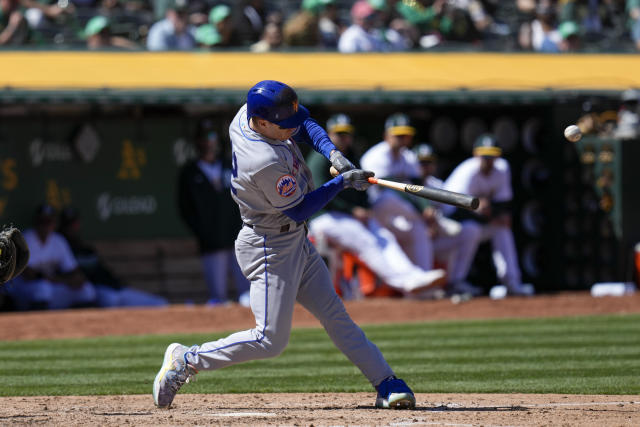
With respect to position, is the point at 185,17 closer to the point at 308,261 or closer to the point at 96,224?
the point at 96,224

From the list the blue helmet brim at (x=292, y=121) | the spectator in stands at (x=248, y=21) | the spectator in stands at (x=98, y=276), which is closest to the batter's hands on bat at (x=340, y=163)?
the blue helmet brim at (x=292, y=121)

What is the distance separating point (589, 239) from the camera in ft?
42.3

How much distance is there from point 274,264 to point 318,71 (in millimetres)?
7352

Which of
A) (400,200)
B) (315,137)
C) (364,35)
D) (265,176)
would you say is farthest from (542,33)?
(265,176)

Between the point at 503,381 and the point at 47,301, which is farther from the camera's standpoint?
the point at 47,301

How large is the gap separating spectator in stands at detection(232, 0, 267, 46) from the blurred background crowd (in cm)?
1

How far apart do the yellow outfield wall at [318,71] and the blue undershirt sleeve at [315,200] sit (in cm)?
672

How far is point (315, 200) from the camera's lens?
17.3 feet

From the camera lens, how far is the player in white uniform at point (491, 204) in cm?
1202

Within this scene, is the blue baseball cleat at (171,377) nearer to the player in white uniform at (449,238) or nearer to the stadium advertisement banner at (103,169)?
the player in white uniform at (449,238)

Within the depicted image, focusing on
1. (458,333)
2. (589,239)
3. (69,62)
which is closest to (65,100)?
(69,62)

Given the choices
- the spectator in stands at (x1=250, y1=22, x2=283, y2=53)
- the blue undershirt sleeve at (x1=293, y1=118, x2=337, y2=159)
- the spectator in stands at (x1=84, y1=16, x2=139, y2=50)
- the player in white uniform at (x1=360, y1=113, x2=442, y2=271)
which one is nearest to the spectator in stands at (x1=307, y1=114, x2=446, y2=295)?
the player in white uniform at (x1=360, y1=113, x2=442, y2=271)

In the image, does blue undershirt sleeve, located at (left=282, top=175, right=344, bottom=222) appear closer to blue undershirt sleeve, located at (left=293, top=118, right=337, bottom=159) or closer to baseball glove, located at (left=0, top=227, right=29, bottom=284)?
blue undershirt sleeve, located at (left=293, top=118, right=337, bottom=159)

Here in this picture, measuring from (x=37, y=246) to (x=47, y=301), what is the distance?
58cm
